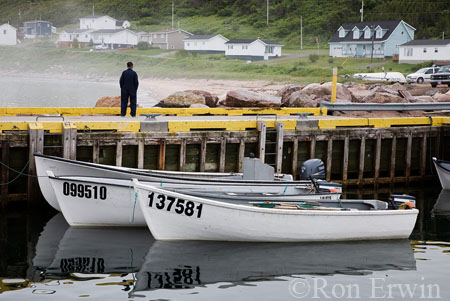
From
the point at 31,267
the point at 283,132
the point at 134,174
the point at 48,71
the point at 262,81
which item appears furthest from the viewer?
Result: the point at 48,71

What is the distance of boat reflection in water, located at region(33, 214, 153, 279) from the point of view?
1530cm

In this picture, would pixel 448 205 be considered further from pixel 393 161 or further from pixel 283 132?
pixel 283 132

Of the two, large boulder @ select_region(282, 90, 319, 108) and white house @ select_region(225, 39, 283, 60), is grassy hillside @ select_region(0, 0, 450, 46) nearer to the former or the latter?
white house @ select_region(225, 39, 283, 60)

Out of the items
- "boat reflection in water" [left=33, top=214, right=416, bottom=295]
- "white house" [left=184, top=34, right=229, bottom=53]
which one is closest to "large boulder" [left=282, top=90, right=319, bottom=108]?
"boat reflection in water" [left=33, top=214, right=416, bottom=295]

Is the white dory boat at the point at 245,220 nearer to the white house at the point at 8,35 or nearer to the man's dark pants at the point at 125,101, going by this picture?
the man's dark pants at the point at 125,101

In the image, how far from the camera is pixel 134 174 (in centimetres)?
1812

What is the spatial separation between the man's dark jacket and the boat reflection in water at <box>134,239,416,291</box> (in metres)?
7.44

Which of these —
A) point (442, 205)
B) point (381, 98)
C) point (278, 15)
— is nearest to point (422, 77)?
point (381, 98)

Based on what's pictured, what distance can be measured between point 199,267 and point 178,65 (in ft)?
261

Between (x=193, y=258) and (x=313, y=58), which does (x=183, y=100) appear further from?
(x=313, y=58)

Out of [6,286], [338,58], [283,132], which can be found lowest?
[6,286]

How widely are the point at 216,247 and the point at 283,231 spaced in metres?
1.55

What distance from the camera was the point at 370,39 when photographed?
93.2 metres

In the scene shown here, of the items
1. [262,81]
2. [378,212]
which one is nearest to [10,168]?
[378,212]
